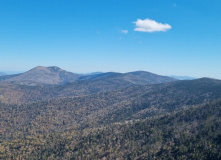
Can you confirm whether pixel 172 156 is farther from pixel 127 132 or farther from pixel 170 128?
pixel 127 132

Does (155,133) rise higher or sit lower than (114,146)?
higher

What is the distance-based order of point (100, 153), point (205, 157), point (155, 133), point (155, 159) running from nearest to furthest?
point (205, 157) → point (155, 159) → point (100, 153) → point (155, 133)

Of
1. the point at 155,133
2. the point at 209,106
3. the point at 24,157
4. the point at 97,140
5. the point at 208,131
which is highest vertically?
the point at 209,106

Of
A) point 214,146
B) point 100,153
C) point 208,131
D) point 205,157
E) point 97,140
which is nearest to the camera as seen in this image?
point 205,157

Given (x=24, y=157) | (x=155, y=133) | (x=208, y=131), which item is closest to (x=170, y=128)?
(x=155, y=133)

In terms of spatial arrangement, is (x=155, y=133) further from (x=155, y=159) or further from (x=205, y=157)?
(x=205, y=157)

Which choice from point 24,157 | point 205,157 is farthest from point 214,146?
point 24,157

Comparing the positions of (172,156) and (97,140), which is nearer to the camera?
(172,156)
